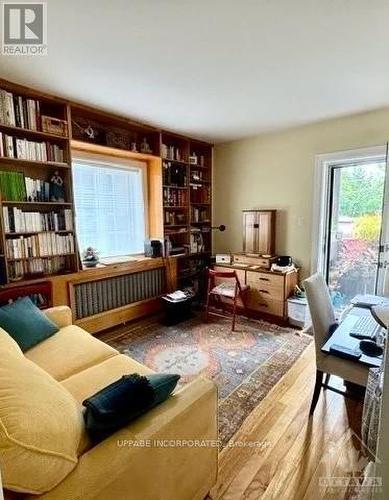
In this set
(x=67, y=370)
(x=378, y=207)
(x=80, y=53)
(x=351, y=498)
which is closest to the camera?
(x=351, y=498)

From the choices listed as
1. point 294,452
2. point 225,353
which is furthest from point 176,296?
point 294,452

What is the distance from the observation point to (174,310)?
3.46 metres

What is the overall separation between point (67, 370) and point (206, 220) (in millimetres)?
3141

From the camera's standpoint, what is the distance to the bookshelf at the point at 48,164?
2.38 meters

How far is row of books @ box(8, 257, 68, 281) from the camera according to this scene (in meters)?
2.50

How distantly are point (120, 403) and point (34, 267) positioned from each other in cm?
212

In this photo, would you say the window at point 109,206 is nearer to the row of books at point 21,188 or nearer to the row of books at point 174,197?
the row of books at point 174,197

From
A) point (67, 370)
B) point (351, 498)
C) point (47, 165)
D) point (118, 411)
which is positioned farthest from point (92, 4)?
point (351, 498)

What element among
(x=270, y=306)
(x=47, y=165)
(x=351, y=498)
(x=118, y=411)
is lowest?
(x=351, y=498)

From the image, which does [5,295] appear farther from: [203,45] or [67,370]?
[203,45]

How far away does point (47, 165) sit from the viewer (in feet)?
8.82

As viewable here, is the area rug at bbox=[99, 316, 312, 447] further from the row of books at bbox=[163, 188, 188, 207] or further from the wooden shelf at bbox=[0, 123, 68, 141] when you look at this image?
the wooden shelf at bbox=[0, 123, 68, 141]

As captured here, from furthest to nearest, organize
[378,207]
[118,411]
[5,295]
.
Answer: [378,207] → [5,295] → [118,411]

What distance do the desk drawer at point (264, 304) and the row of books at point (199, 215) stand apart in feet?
4.67
